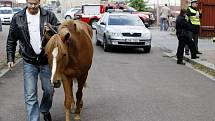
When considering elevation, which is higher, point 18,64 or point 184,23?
point 184,23

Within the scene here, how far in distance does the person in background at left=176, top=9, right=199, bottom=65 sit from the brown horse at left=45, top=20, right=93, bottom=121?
9.22 metres

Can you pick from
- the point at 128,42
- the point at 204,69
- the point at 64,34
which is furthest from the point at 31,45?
the point at 128,42

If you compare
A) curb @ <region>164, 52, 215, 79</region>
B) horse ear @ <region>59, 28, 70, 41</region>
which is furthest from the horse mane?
curb @ <region>164, 52, 215, 79</region>

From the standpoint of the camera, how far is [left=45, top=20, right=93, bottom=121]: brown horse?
6387mm

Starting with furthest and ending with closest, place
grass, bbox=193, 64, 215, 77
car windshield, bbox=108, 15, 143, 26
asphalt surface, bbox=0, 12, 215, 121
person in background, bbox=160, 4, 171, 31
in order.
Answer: person in background, bbox=160, 4, 171, 31
car windshield, bbox=108, 15, 143, 26
grass, bbox=193, 64, 215, 77
asphalt surface, bbox=0, 12, 215, 121

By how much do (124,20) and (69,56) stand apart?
609 inches

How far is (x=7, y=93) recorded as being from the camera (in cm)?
1094

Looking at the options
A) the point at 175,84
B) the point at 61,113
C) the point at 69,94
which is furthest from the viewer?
the point at 175,84

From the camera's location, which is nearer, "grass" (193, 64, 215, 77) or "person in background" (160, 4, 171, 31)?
"grass" (193, 64, 215, 77)

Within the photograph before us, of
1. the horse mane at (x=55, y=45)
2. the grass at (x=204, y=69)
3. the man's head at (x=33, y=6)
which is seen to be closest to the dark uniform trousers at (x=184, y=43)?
the grass at (x=204, y=69)

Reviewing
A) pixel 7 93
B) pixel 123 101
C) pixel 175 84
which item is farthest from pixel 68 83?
pixel 175 84

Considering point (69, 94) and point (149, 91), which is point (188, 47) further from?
point (69, 94)

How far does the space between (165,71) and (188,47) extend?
12.2ft

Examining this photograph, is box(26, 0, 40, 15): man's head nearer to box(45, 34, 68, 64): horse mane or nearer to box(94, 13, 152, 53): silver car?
box(45, 34, 68, 64): horse mane
